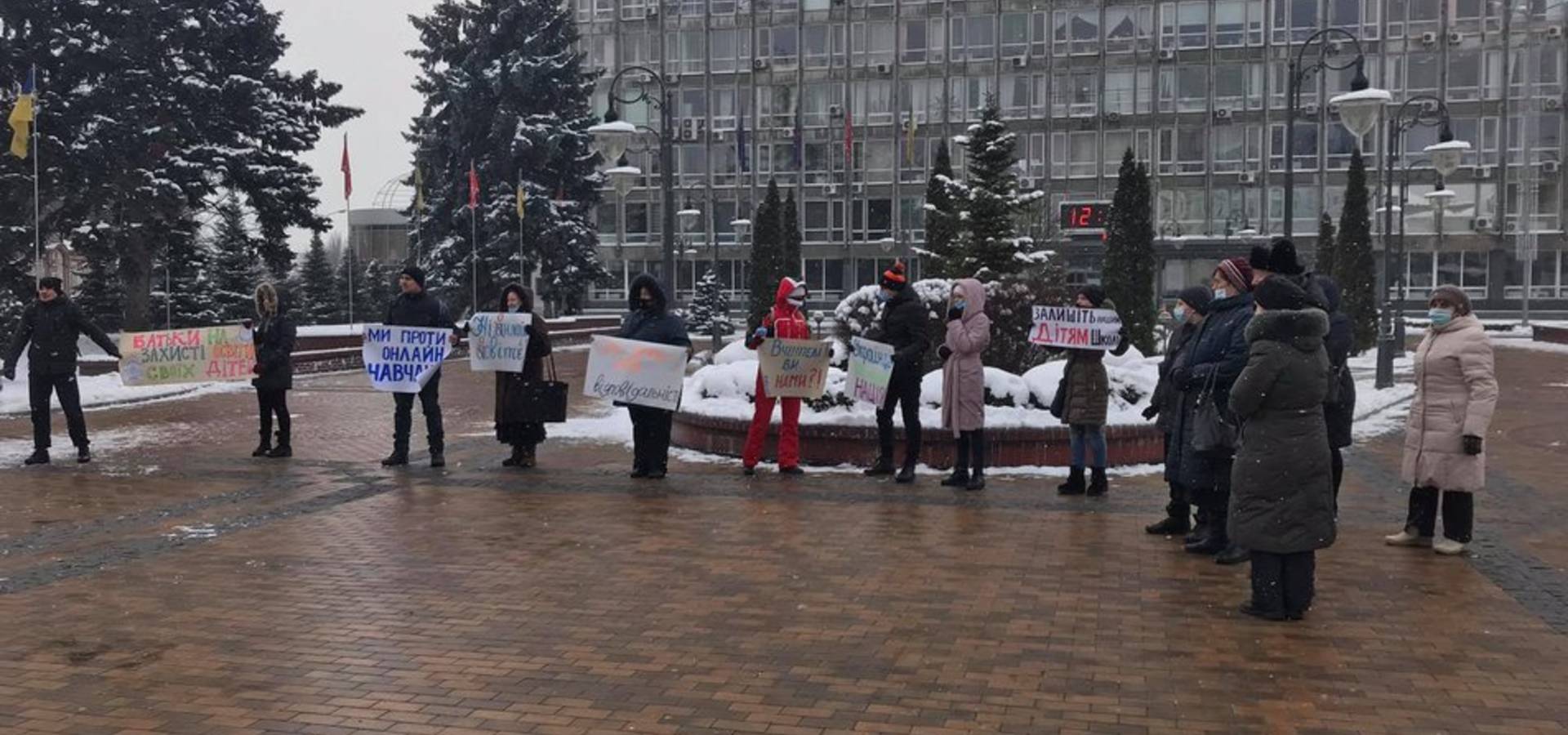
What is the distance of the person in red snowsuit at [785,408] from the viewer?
12168 mm

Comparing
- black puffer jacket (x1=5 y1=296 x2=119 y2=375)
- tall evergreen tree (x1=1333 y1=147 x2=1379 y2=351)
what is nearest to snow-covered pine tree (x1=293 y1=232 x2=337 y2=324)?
tall evergreen tree (x1=1333 y1=147 x2=1379 y2=351)

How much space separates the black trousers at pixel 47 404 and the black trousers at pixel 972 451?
8623mm

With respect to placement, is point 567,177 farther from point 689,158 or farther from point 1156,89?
point 1156,89

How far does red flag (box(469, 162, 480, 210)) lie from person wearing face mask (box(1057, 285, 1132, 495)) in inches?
1383

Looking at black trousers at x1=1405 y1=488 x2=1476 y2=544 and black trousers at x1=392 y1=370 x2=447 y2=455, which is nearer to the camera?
black trousers at x1=1405 y1=488 x2=1476 y2=544

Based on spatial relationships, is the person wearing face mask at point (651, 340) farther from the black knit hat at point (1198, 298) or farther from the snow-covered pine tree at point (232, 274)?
the snow-covered pine tree at point (232, 274)

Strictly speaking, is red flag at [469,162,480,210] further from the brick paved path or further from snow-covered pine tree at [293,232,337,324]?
the brick paved path

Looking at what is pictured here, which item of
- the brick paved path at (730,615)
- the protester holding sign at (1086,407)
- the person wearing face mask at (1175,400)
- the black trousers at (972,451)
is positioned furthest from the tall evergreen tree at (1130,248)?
the person wearing face mask at (1175,400)

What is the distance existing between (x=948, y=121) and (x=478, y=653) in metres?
65.0

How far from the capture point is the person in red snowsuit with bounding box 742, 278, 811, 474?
12.2 meters

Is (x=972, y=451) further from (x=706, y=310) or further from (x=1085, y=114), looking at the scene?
(x=1085, y=114)

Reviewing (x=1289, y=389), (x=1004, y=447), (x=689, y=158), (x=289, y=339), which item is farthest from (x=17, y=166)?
(x=689, y=158)

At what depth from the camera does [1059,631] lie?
262 inches

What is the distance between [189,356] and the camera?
14883 millimetres
